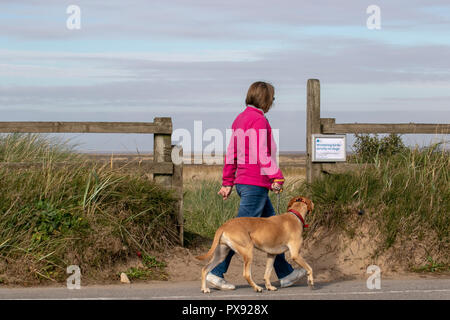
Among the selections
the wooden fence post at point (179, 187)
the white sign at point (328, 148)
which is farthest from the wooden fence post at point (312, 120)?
the wooden fence post at point (179, 187)

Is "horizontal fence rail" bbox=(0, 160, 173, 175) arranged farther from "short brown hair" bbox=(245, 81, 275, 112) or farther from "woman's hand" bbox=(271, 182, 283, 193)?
"woman's hand" bbox=(271, 182, 283, 193)

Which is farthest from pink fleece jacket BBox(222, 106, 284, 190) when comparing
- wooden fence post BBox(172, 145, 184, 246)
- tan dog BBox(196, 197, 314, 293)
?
wooden fence post BBox(172, 145, 184, 246)

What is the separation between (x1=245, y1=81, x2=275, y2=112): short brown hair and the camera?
7.42 m

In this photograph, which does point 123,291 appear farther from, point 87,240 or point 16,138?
point 16,138

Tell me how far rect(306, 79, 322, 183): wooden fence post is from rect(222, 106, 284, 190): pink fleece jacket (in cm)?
405

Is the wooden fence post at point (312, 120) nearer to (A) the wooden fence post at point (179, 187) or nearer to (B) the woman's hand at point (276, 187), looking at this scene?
(A) the wooden fence post at point (179, 187)

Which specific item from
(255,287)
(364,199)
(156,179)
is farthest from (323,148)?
(255,287)

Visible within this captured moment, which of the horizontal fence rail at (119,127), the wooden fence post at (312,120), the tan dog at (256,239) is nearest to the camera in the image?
the tan dog at (256,239)

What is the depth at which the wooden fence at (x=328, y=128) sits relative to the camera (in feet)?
37.2

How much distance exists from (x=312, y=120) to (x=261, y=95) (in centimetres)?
429

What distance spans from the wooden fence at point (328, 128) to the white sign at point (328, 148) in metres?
0.10

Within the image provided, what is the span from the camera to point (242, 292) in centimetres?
740

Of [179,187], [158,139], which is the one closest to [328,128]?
[179,187]

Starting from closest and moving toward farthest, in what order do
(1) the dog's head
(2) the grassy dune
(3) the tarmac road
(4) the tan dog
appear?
(4) the tan dog
(3) the tarmac road
(1) the dog's head
(2) the grassy dune
